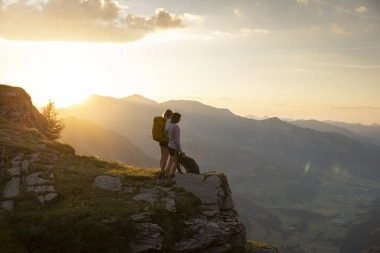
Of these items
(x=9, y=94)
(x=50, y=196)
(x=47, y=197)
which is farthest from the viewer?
(x=9, y=94)

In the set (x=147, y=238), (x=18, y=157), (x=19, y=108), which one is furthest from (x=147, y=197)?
(x=19, y=108)

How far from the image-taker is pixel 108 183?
20547 millimetres

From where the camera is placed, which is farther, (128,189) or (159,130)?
(159,130)

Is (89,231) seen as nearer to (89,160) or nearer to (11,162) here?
(11,162)

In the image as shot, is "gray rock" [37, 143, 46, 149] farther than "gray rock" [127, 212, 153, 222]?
Yes

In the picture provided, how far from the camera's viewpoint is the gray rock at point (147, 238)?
49.2 feet

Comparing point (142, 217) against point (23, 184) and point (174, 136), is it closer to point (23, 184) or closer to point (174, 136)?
point (174, 136)

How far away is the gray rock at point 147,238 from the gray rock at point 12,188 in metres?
7.75

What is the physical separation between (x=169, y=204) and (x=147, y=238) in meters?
3.23

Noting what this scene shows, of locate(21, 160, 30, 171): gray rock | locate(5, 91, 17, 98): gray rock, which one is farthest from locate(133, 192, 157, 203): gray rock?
locate(5, 91, 17, 98): gray rock

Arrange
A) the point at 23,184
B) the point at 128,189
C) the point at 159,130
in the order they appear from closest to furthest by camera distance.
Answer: the point at 23,184 < the point at 128,189 < the point at 159,130

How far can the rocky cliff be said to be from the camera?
1424 centimetres

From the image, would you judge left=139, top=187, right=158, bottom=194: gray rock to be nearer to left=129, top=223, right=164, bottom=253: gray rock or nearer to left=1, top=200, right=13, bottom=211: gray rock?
left=129, top=223, right=164, bottom=253: gray rock

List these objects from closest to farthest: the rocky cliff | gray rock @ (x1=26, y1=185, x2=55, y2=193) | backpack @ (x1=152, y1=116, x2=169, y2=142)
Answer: the rocky cliff < gray rock @ (x1=26, y1=185, x2=55, y2=193) < backpack @ (x1=152, y1=116, x2=169, y2=142)
